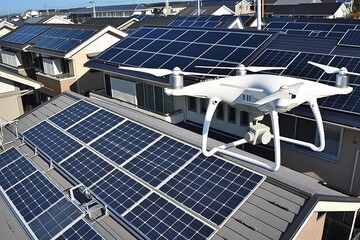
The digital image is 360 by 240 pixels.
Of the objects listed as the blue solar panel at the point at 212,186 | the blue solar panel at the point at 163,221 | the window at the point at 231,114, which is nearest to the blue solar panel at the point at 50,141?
the blue solar panel at the point at 163,221

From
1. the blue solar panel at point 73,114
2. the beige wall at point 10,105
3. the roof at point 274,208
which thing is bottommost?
the beige wall at point 10,105

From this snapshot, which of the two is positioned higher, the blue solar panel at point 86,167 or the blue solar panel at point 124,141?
the blue solar panel at point 124,141

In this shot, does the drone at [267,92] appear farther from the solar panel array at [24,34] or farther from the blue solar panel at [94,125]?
the solar panel array at [24,34]

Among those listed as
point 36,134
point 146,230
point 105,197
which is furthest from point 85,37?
point 146,230

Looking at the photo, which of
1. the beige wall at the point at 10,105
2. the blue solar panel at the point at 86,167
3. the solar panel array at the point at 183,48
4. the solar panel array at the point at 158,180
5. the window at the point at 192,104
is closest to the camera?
the solar panel array at the point at 158,180

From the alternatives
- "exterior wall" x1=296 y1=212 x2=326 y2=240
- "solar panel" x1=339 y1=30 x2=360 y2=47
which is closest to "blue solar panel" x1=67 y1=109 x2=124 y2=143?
"exterior wall" x1=296 y1=212 x2=326 y2=240

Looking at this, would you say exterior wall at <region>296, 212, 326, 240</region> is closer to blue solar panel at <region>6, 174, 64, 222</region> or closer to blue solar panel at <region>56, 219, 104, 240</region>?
blue solar panel at <region>56, 219, 104, 240</region>
